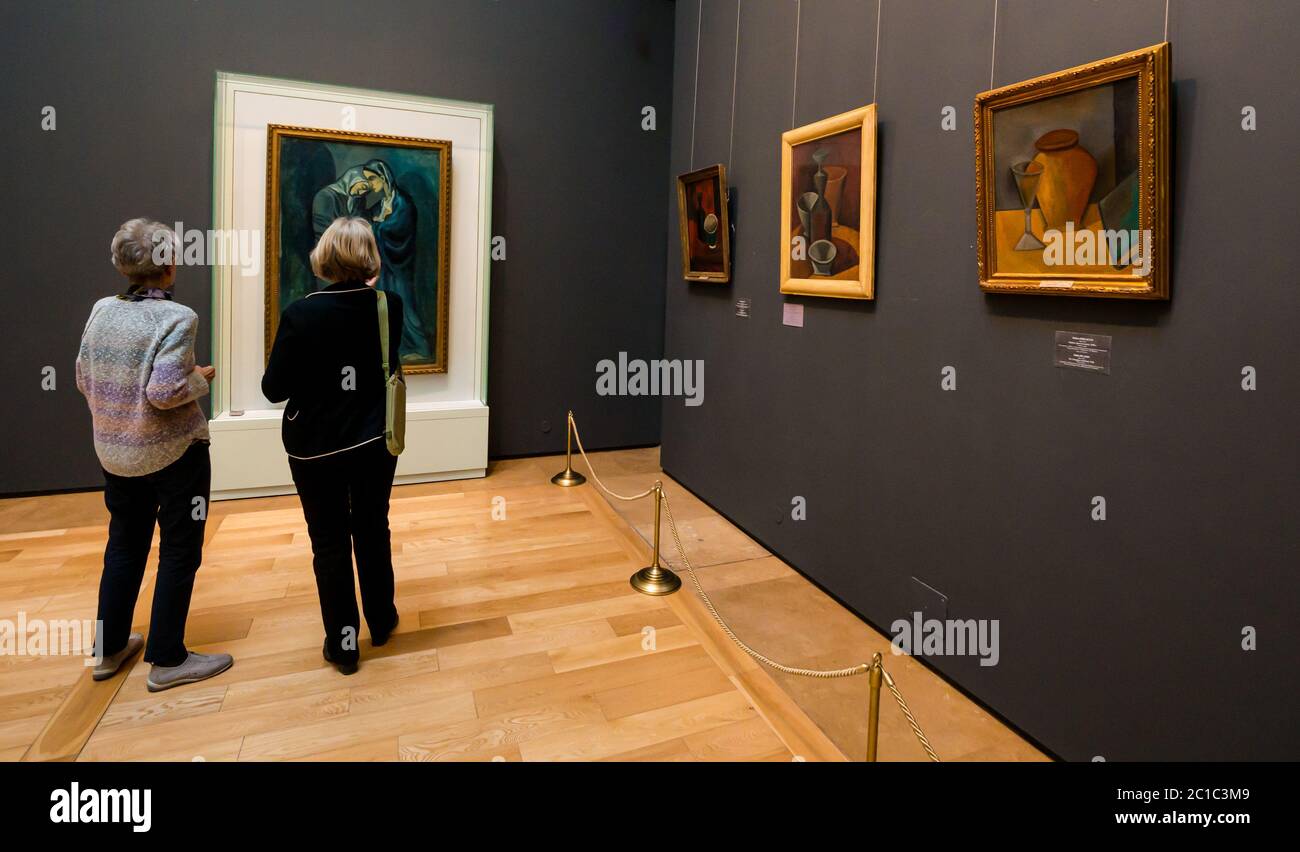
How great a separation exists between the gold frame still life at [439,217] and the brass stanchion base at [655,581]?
3.29 meters

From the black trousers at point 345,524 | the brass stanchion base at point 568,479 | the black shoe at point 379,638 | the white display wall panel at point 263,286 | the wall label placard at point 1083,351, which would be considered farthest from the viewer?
the brass stanchion base at point 568,479

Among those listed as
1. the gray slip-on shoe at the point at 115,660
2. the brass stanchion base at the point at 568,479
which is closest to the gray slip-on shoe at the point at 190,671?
the gray slip-on shoe at the point at 115,660

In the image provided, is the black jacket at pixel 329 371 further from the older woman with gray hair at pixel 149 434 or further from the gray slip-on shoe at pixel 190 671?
the gray slip-on shoe at pixel 190 671

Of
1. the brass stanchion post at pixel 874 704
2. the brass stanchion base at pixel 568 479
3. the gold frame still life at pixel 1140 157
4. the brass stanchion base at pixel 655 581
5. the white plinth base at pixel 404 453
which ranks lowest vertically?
the brass stanchion base at pixel 655 581

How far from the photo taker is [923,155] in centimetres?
379

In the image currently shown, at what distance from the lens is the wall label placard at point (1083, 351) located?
2.88 metres

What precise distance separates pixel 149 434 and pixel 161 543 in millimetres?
519

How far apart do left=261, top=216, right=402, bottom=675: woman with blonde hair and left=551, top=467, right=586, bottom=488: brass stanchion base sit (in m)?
3.31

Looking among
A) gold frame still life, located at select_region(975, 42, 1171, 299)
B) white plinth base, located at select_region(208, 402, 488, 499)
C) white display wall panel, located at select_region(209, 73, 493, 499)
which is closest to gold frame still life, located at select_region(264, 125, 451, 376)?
white display wall panel, located at select_region(209, 73, 493, 499)

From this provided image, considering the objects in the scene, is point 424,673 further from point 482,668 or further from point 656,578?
point 656,578

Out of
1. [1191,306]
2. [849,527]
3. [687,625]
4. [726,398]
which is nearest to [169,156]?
[726,398]

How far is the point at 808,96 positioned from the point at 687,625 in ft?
11.1

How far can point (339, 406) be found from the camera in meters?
3.42
